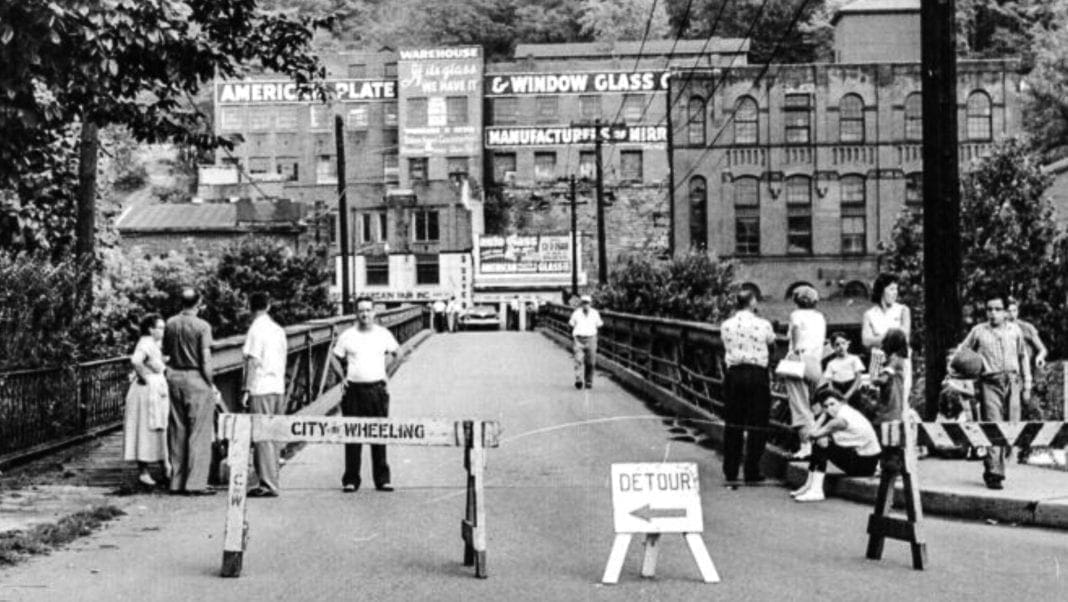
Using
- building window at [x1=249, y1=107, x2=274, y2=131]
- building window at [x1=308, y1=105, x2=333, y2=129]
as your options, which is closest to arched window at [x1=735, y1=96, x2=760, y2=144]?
building window at [x1=308, y1=105, x2=333, y2=129]

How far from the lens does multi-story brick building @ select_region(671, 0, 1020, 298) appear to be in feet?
237

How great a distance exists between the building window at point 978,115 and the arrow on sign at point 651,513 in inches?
2713

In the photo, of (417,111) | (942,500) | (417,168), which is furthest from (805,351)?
(417,111)

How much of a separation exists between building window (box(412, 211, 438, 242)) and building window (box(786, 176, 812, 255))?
76.5 ft

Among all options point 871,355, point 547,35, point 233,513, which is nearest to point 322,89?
point 871,355

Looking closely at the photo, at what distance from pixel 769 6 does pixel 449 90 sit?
81.8ft

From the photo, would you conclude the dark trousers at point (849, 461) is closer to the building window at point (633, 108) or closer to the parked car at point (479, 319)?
the parked car at point (479, 319)

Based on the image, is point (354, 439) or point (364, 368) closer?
point (354, 439)

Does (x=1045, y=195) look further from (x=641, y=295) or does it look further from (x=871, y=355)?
(x=871, y=355)

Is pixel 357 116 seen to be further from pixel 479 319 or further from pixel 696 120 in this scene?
pixel 696 120

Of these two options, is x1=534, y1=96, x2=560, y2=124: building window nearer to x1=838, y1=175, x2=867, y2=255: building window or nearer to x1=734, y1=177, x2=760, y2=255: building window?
x1=734, y1=177, x2=760, y2=255: building window

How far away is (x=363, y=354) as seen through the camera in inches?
551

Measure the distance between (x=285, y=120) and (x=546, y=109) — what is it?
18824 mm

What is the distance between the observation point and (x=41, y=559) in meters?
10.1
